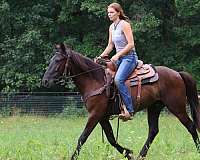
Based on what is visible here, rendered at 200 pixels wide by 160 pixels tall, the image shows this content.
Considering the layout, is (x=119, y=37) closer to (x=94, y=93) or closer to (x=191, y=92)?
(x=94, y=93)

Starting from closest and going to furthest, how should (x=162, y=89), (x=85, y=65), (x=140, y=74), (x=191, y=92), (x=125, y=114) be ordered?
(x=125, y=114) < (x=85, y=65) < (x=140, y=74) < (x=162, y=89) < (x=191, y=92)

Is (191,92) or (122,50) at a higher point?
(122,50)

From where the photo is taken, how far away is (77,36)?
26.4 metres

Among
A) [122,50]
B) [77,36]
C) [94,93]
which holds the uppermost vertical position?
[122,50]

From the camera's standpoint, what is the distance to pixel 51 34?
25.9m

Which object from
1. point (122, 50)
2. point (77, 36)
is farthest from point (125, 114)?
point (77, 36)

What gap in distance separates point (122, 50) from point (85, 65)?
0.69m

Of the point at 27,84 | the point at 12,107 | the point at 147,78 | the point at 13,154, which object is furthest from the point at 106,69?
the point at 27,84

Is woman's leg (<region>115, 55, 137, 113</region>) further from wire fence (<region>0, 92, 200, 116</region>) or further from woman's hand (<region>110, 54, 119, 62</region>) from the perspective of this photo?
wire fence (<region>0, 92, 200, 116</region>)

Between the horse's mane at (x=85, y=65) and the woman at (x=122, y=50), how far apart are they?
0.33 meters

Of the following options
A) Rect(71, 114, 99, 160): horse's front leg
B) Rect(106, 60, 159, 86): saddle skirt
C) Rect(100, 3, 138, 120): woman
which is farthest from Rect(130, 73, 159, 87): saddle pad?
Rect(71, 114, 99, 160): horse's front leg

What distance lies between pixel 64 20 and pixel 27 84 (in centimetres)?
383

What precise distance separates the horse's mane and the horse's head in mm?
119

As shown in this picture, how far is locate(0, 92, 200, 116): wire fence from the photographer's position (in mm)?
22359
